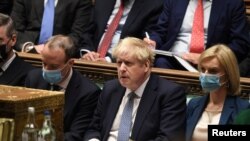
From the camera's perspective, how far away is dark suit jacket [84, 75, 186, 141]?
3.45 meters

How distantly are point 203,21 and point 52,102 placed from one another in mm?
1908

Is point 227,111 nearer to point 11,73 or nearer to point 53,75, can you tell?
point 53,75

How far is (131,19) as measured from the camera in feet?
15.7

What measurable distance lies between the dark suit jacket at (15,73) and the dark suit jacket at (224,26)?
101 centimetres

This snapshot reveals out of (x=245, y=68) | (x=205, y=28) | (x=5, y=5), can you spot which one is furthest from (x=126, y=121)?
(x=5, y=5)

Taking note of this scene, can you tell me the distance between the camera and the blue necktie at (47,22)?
512 centimetres

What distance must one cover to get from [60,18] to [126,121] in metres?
1.81

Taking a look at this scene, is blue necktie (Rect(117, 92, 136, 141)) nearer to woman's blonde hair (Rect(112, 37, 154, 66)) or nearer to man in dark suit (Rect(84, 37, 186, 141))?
man in dark suit (Rect(84, 37, 186, 141))

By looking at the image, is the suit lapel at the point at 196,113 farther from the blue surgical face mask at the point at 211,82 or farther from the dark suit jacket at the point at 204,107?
the blue surgical face mask at the point at 211,82

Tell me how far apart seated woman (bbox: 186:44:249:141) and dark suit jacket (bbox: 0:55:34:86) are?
46.8 inches

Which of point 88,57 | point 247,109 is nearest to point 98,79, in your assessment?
point 88,57

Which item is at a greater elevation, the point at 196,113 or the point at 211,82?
the point at 211,82

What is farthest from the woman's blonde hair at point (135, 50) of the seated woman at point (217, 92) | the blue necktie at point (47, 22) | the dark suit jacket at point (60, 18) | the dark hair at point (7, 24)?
the blue necktie at point (47, 22)

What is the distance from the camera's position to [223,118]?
3.44m
